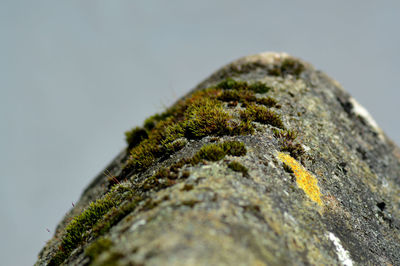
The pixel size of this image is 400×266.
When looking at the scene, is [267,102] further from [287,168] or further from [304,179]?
[304,179]

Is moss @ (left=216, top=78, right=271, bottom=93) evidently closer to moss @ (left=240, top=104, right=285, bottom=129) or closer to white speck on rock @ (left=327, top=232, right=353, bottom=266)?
moss @ (left=240, top=104, right=285, bottom=129)

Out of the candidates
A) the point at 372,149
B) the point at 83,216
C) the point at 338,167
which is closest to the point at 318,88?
the point at 372,149

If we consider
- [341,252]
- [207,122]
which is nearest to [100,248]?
[207,122]

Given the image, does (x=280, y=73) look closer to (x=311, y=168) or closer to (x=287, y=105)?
(x=287, y=105)

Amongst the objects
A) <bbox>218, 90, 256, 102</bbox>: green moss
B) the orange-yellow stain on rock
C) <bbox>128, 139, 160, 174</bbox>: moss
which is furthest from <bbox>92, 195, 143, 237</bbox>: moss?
<bbox>218, 90, 256, 102</bbox>: green moss

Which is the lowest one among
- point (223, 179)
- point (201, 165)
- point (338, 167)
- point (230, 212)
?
point (338, 167)

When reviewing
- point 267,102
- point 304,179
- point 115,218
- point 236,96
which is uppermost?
point 236,96
